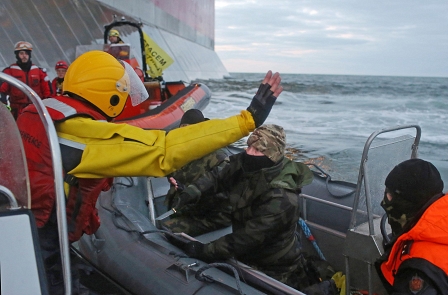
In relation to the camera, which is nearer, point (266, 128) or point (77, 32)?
point (266, 128)

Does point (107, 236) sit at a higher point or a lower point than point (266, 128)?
lower

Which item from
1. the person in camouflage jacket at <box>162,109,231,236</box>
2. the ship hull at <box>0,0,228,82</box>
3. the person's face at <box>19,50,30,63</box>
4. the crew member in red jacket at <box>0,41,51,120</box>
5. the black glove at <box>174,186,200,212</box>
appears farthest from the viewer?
the ship hull at <box>0,0,228,82</box>

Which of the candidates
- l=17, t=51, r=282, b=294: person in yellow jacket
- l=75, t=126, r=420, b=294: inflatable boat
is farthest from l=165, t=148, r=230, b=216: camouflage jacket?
l=17, t=51, r=282, b=294: person in yellow jacket

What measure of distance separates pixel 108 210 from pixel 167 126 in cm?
321

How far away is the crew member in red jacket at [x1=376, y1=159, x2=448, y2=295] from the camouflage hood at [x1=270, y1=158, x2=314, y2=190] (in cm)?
57

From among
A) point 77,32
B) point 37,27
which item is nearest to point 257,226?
point 37,27

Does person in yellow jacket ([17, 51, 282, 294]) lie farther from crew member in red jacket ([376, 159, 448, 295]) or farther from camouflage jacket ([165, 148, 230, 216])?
camouflage jacket ([165, 148, 230, 216])

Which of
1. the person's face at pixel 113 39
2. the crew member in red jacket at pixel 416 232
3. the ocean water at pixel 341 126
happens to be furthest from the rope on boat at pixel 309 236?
the person's face at pixel 113 39

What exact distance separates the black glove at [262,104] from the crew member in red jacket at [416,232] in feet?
1.84

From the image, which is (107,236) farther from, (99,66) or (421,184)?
(421,184)

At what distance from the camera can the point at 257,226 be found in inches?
86.3

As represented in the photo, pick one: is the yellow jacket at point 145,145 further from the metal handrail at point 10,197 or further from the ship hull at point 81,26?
the ship hull at point 81,26

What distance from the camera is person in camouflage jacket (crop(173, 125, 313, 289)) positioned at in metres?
2.20

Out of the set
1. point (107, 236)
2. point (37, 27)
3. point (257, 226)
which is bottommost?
point (107, 236)
